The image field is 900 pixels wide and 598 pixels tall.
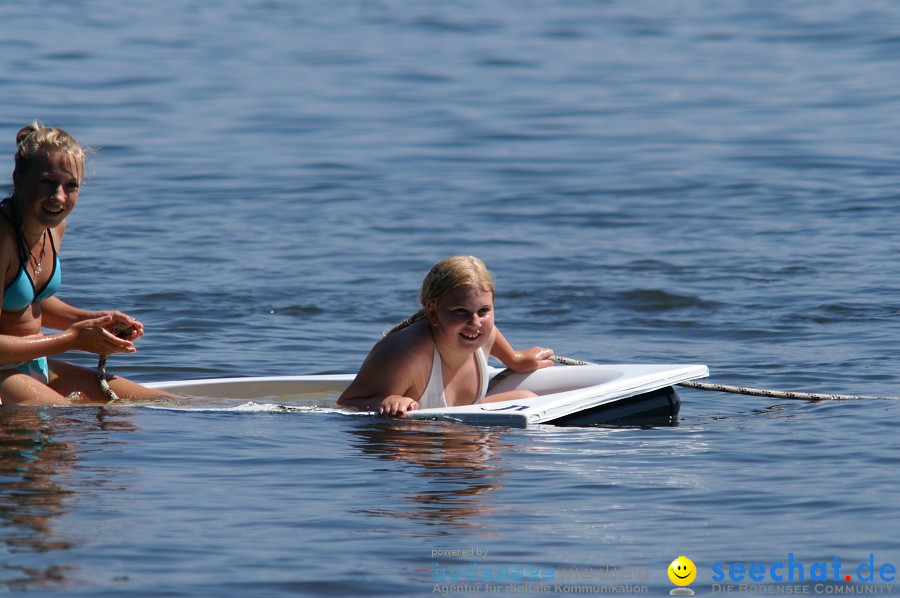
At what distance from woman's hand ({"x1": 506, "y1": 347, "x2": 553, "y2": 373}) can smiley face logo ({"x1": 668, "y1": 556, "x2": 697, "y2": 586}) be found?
8.19 ft

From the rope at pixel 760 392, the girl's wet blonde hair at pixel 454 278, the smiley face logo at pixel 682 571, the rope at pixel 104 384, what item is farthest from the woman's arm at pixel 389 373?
the smiley face logo at pixel 682 571

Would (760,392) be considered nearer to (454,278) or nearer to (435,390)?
(435,390)

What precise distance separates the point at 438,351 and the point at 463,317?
0.95ft

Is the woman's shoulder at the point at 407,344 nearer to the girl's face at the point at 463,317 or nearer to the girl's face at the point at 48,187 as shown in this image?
the girl's face at the point at 463,317

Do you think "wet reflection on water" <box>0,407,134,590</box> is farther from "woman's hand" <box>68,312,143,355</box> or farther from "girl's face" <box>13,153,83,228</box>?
"girl's face" <box>13,153,83,228</box>

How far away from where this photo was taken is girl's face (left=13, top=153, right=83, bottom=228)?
6176 millimetres

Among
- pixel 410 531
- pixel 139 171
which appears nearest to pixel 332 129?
pixel 139 171

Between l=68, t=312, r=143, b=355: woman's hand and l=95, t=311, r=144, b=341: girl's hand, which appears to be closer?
l=68, t=312, r=143, b=355: woman's hand

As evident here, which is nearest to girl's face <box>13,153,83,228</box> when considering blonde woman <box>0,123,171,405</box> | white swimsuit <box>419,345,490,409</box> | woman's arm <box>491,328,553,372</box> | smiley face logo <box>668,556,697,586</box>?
blonde woman <box>0,123,171,405</box>

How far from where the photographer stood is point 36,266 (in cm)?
643

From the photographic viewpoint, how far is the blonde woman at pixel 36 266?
619cm

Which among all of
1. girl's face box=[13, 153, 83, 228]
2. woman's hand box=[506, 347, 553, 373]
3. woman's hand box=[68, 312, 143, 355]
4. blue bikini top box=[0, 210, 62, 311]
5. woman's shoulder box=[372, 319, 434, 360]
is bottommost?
woman's hand box=[506, 347, 553, 373]

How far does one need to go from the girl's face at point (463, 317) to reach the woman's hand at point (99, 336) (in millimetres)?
1398

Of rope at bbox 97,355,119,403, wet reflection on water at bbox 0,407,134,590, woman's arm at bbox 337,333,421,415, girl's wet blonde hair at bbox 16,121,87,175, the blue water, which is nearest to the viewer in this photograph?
wet reflection on water at bbox 0,407,134,590
